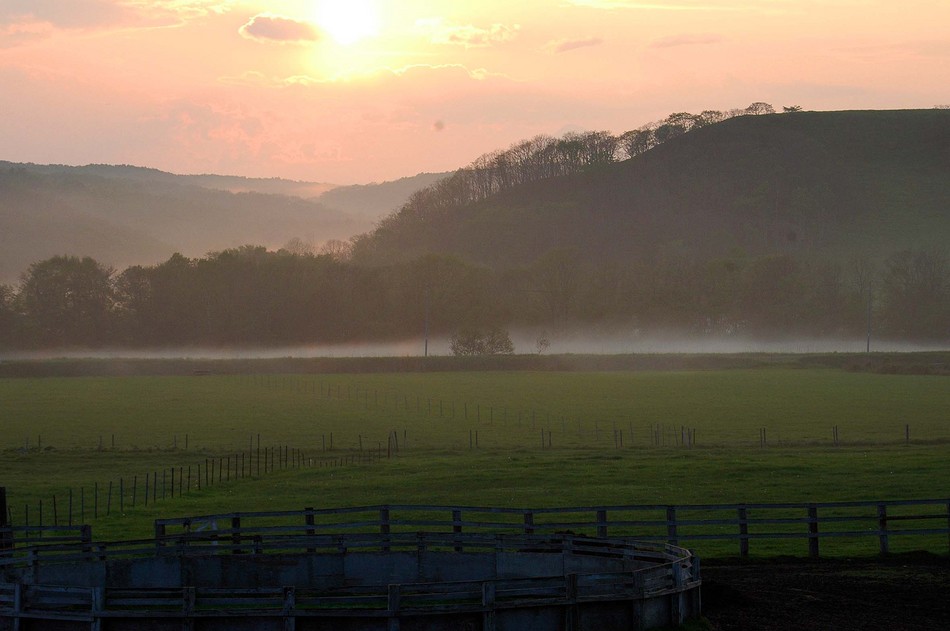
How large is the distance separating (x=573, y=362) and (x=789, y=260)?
74.6 m

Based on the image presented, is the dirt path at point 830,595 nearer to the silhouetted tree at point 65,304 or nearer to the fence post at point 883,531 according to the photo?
the fence post at point 883,531

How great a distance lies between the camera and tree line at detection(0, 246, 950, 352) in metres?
169

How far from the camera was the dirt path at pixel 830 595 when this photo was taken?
2156 cm

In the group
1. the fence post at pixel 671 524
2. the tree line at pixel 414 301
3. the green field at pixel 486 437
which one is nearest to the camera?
the fence post at pixel 671 524

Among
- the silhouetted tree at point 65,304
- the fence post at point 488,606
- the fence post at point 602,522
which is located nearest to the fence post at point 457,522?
the fence post at point 602,522

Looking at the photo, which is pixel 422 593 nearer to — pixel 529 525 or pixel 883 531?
pixel 529 525

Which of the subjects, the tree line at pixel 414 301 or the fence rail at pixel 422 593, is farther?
the tree line at pixel 414 301

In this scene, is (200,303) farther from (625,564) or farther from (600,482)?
(625,564)

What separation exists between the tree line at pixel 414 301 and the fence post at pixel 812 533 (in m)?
122

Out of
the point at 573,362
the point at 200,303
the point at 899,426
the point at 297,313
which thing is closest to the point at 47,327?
the point at 200,303

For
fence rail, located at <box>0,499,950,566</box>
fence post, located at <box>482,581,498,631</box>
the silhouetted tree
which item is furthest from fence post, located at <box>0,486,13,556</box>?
the silhouetted tree

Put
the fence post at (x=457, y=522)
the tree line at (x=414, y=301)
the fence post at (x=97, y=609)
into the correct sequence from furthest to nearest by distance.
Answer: the tree line at (x=414, y=301), the fence post at (x=457, y=522), the fence post at (x=97, y=609)

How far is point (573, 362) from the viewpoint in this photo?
5369 inches

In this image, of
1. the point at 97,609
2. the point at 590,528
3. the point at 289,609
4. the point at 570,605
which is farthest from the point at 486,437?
the point at 97,609
